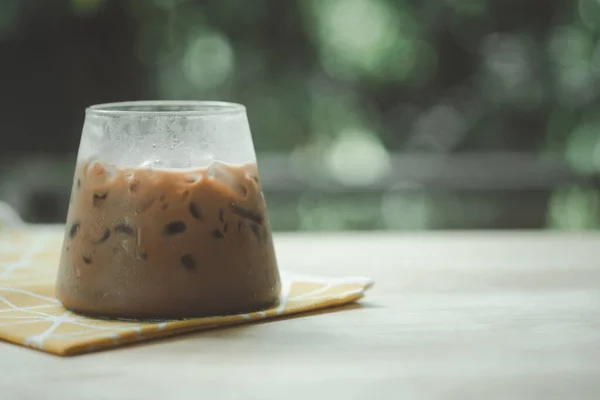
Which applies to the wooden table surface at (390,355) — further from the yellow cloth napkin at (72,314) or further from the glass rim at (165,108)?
the glass rim at (165,108)

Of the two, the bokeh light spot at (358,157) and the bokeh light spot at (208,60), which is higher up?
the bokeh light spot at (208,60)

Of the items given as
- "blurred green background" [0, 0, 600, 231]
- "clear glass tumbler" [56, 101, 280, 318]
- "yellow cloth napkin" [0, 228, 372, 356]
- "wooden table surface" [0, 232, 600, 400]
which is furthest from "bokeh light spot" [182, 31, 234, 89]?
"clear glass tumbler" [56, 101, 280, 318]

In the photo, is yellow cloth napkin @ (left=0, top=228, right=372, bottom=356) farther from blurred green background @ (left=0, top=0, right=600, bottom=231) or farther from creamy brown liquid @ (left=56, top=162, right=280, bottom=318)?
blurred green background @ (left=0, top=0, right=600, bottom=231)

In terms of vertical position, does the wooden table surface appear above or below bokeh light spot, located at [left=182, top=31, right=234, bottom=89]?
below

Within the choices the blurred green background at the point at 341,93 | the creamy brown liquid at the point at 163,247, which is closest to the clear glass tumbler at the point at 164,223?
the creamy brown liquid at the point at 163,247

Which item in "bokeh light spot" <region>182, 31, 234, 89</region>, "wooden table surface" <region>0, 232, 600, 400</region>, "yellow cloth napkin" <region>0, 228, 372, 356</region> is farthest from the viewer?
"bokeh light spot" <region>182, 31, 234, 89</region>

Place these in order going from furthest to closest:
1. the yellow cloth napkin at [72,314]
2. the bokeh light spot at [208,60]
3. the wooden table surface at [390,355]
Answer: the bokeh light spot at [208,60], the yellow cloth napkin at [72,314], the wooden table surface at [390,355]

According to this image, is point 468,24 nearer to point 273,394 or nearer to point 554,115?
point 554,115

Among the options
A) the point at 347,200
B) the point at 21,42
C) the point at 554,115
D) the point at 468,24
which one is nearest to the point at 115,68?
the point at 21,42
